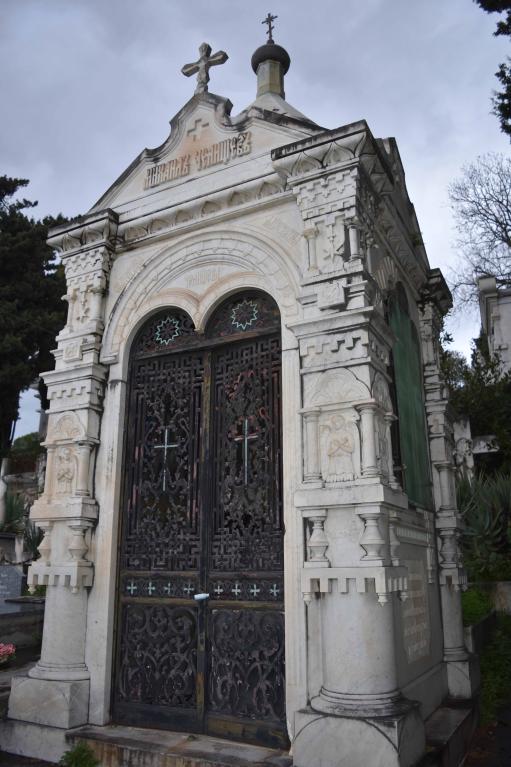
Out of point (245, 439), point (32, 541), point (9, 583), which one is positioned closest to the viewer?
point (245, 439)

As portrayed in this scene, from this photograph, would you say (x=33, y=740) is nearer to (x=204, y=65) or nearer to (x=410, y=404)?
(x=410, y=404)

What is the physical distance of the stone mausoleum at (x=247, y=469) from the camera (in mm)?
A: 4449

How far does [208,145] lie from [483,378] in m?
14.0

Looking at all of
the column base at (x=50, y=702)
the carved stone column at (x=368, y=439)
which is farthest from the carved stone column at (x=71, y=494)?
the carved stone column at (x=368, y=439)

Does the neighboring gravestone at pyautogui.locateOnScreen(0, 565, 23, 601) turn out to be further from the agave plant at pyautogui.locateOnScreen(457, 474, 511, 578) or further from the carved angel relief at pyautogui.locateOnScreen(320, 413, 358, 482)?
the carved angel relief at pyautogui.locateOnScreen(320, 413, 358, 482)

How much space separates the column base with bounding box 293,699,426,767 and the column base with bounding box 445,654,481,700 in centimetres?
211

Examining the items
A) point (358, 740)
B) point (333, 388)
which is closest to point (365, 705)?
point (358, 740)

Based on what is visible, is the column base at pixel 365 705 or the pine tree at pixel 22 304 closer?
the column base at pixel 365 705

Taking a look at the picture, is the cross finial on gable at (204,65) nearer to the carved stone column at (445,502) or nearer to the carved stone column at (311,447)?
the carved stone column at (445,502)

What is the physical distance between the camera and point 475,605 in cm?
870

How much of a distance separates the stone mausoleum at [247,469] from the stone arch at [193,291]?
0.02m

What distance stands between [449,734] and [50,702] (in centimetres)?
330

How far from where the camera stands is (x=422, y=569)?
19.3 ft

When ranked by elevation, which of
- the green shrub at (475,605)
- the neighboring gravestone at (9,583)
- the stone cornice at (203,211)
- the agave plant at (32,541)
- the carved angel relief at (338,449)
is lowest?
the green shrub at (475,605)
